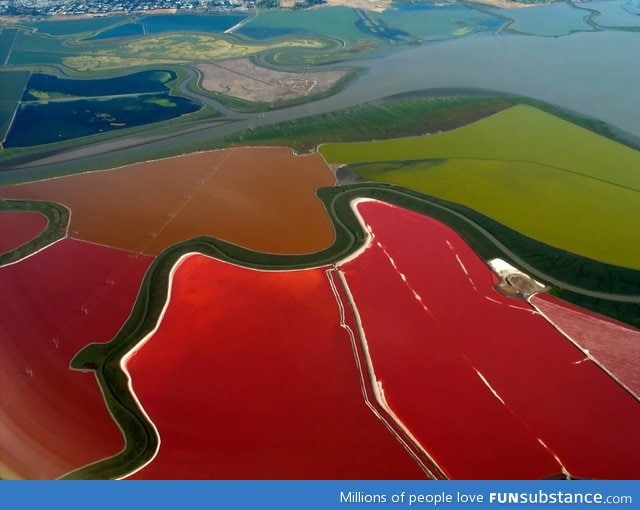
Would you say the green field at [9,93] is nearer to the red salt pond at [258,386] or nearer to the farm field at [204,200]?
the farm field at [204,200]

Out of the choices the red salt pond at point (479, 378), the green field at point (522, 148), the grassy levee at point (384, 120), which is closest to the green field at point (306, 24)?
the grassy levee at point (384, 120)

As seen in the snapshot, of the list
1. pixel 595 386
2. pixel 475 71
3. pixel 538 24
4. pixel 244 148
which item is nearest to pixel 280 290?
pixel 595 386

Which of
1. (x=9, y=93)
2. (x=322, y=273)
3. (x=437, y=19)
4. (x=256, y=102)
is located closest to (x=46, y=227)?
(x=322, y=273)

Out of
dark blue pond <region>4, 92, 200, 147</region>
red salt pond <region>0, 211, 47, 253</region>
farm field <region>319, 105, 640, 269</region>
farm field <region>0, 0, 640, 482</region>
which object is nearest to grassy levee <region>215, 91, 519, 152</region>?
farm field <region>0, 0, 640, 482</region>

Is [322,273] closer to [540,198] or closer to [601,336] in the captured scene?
[601,336]

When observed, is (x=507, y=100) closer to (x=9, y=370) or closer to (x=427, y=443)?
(x=427, y=443)

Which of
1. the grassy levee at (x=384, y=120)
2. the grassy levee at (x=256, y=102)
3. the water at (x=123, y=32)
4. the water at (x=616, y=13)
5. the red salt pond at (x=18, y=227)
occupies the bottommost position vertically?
the red salt pond at (x=18, y=227)
